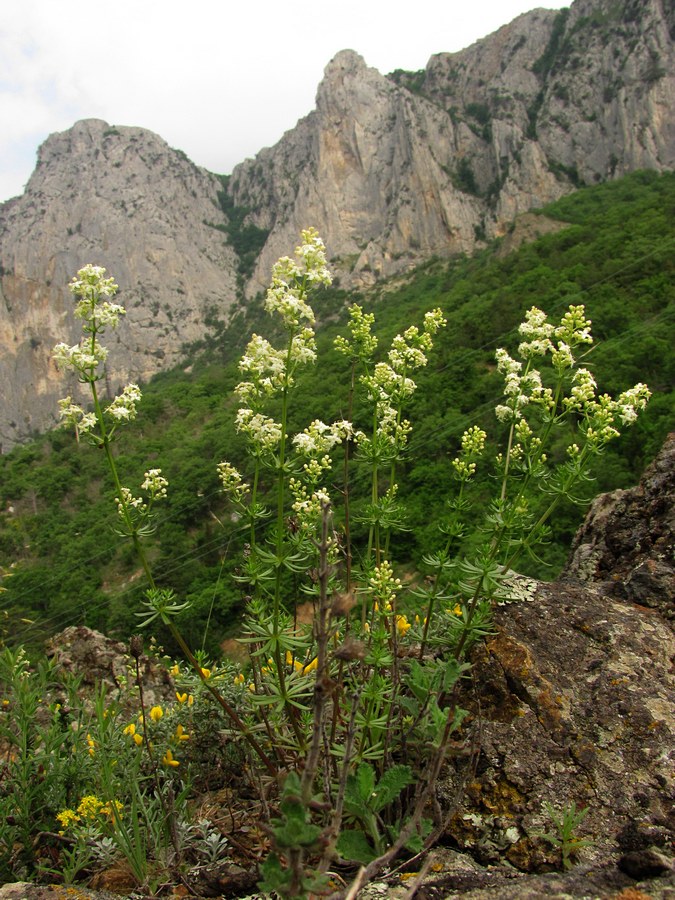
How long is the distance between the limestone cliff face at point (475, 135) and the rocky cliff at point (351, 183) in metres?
0.46

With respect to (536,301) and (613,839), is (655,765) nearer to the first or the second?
(613,839)

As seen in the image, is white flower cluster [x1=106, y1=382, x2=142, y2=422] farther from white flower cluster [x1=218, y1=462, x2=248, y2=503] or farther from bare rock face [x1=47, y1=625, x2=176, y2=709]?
bare rock face [x1=47, y1=625, x2=176, y2=709]

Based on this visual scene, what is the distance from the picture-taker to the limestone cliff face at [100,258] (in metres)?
159

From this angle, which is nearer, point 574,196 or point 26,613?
point 26,613

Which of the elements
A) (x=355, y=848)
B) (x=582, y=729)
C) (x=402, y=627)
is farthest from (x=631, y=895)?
(x=402, y=627)

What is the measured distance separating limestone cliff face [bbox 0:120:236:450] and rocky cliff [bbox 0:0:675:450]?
44 cm

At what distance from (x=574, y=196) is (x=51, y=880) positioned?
129414mm

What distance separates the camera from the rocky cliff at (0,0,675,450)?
445ft

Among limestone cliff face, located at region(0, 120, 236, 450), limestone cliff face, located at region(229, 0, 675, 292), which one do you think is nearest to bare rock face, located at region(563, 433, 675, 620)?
limestone cliff face, located at region(229, 0, 675, 292)

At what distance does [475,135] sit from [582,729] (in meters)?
177

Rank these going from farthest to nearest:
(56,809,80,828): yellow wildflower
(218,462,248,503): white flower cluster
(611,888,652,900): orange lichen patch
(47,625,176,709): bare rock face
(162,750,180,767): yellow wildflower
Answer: (47,625,176,709): bare rock face, (218,462,248,503): white flower cluster, (162,750,180,767): yellow wildflower, (56,809,80,828): yellow wildflower, (611,888,652,900): orange lichen patch

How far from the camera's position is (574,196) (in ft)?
361

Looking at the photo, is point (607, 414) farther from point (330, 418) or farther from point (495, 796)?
point (330, 418)

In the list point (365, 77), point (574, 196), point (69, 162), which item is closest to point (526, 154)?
point (574, 196)
